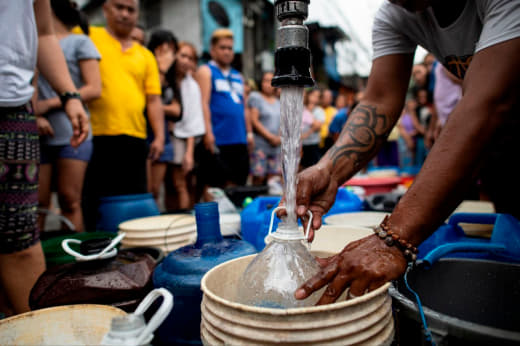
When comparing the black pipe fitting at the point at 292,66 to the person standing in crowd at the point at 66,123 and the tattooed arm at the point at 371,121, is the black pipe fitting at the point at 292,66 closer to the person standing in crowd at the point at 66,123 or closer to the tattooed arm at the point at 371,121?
the tattooed arm at the point at 371,121

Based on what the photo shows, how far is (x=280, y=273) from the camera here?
81 centimetres

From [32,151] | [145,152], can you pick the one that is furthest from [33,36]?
[145,152]

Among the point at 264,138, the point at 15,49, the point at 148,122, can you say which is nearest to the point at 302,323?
the point at 15,49

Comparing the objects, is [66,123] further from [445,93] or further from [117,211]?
[445,93]

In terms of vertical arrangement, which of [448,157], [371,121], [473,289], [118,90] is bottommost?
[473,289]

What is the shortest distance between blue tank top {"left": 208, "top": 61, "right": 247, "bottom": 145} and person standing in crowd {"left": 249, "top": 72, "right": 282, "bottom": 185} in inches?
35.9

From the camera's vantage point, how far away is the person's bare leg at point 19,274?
127 centimetres

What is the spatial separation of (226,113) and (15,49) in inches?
105

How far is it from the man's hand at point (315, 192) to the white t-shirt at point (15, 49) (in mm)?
1097

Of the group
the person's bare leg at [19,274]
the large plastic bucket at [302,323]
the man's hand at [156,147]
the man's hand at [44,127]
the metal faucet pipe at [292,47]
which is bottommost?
the person's bare leg at [19,274]

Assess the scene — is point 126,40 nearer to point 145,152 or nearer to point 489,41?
point 145,152

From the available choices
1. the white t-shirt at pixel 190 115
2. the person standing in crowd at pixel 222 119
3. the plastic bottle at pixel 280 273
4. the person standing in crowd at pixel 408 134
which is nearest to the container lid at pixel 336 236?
the plastic bottle at pixel 280 273

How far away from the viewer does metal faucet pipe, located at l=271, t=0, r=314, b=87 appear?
2.51 feet

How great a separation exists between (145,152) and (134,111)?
0.36m
